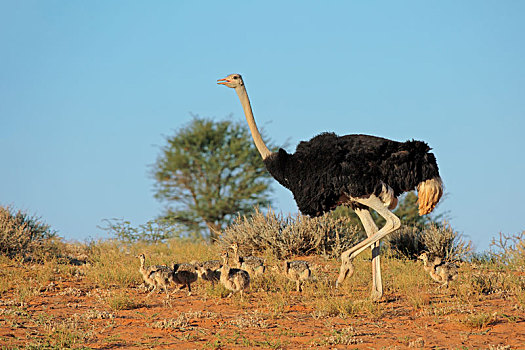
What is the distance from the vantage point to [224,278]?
26.4ft

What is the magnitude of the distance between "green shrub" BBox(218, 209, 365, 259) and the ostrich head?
3028 millimetres

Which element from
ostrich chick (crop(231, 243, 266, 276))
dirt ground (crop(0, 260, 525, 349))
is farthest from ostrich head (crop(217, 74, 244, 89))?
dirt ground (crop(0, 260, 525, 349))

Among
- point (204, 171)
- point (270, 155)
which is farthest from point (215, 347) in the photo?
point (204, 171)

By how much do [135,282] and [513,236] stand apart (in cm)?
600

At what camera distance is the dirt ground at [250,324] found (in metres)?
6.12

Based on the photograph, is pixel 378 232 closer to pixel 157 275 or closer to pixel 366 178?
pixel 366 178

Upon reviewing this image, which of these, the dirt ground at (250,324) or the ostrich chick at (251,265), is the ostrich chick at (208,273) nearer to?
the dirt ground at (250,324)

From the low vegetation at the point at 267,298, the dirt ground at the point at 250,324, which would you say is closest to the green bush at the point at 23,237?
the low vegetation at the point at 267,298

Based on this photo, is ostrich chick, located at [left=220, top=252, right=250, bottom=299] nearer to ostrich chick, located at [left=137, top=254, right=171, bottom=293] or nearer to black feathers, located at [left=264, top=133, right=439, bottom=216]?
ostrich chick, located at [left=137, top=254, right=171, bottom=293]

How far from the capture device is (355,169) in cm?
774

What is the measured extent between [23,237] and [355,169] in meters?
6.78

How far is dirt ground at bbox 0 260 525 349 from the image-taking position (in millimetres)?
6125

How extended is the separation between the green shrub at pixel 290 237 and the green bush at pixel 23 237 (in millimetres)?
3392

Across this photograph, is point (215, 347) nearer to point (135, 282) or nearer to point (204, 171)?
point (135, 282)
